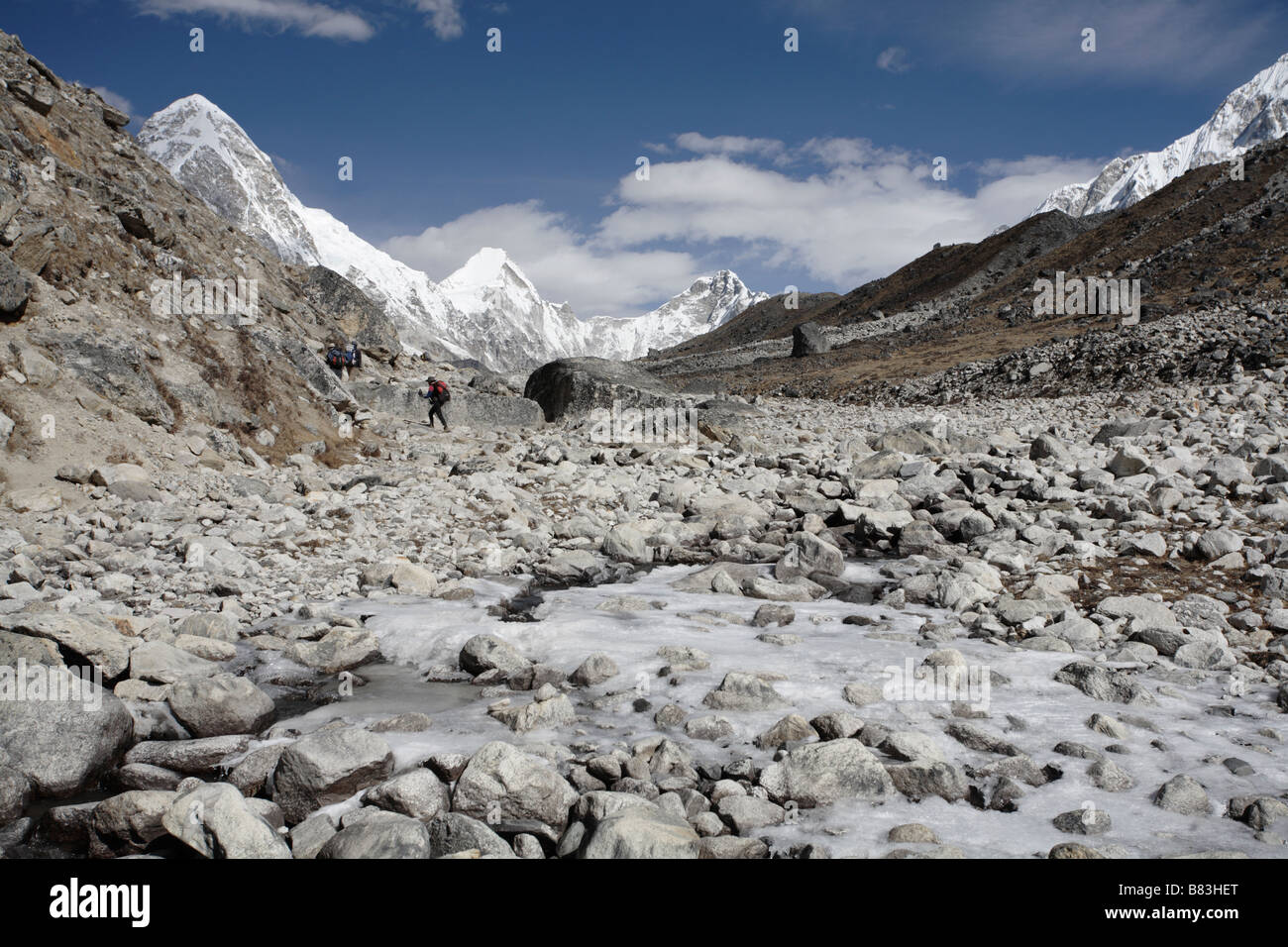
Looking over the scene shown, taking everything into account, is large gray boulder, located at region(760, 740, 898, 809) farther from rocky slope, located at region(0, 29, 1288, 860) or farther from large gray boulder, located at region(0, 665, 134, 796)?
large gray boulder, located at region(0, 665, 134, 796)

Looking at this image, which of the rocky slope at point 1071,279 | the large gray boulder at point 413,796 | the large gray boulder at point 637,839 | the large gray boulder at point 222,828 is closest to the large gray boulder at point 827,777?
the large gray boulder at point 637,839

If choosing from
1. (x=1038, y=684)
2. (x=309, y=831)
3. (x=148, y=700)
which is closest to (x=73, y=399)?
(x=148, y=700)

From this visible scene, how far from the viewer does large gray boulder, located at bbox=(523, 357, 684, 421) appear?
66.1 feet

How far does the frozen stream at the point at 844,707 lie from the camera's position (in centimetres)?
375

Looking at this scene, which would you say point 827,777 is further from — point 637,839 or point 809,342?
point 809,342

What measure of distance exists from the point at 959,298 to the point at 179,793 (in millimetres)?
66268

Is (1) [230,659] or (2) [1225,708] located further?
(1) [230,659]

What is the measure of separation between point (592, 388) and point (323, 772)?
680 inches

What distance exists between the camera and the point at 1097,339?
2650 cm

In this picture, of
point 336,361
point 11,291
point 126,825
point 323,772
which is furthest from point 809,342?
point 126,825

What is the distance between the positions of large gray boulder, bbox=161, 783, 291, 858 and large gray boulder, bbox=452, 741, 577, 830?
2.91ft

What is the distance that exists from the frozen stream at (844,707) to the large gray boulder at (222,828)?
1084mm

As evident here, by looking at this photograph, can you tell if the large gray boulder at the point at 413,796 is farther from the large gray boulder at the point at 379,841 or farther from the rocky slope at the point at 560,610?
the large gray boulder at the point at 379,841

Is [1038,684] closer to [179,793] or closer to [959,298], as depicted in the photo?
[179,793]
